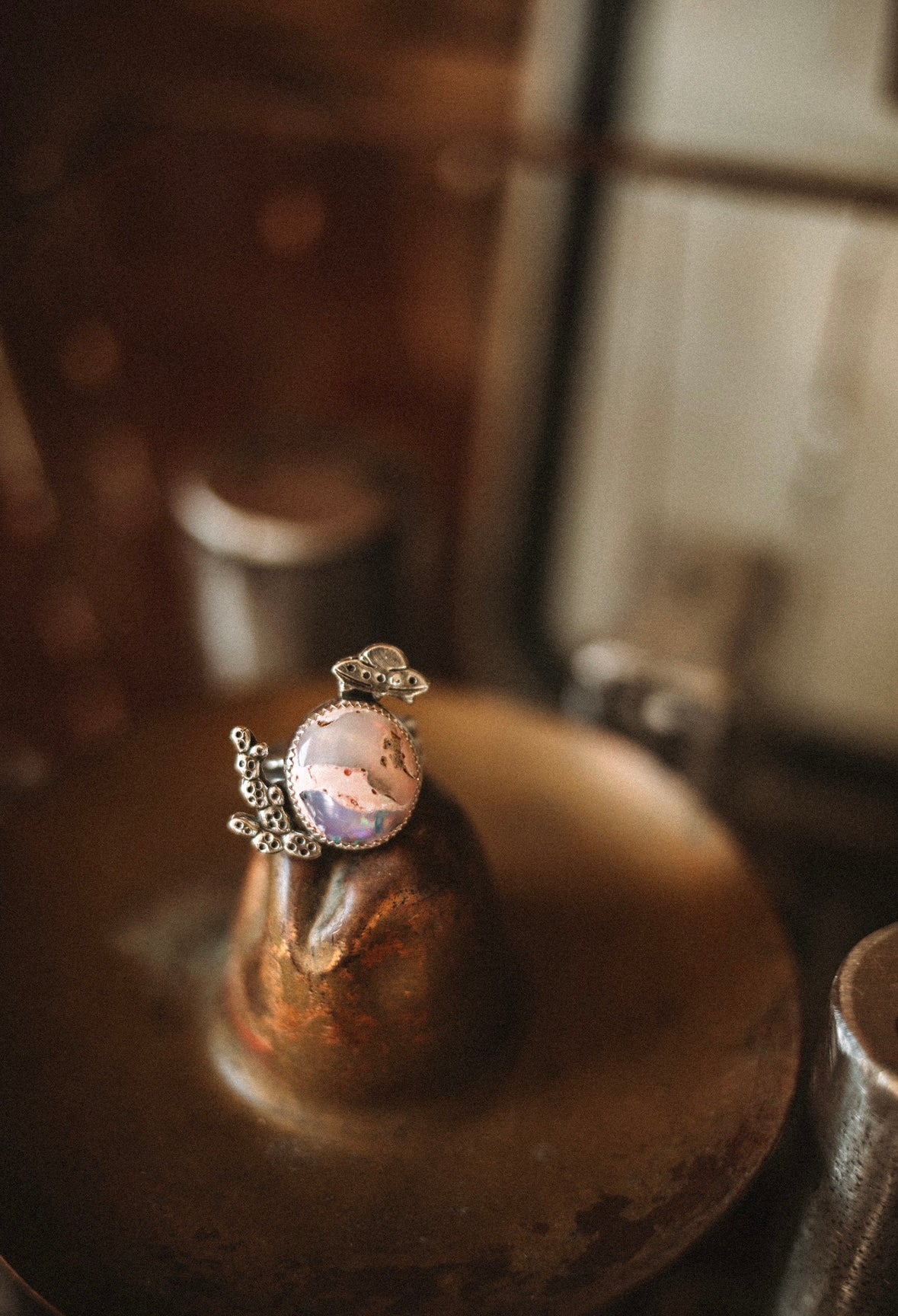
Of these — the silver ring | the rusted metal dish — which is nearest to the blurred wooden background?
the rusted metal dish

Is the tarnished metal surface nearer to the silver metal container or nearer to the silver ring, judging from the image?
the silver ring

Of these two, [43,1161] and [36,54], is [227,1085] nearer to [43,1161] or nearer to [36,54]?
[43,1161]

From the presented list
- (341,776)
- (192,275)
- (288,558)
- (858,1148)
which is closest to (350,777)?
(341,776)

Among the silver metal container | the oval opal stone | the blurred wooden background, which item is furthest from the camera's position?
the blurred wooden background

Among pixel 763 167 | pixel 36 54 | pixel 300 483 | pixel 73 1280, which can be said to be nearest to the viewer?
pixel 73 1280

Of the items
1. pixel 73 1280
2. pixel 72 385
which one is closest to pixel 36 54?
pixel 72 385

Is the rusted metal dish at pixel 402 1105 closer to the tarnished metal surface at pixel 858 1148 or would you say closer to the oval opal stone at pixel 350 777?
the tarnished metal surface at pixel 858 1148
